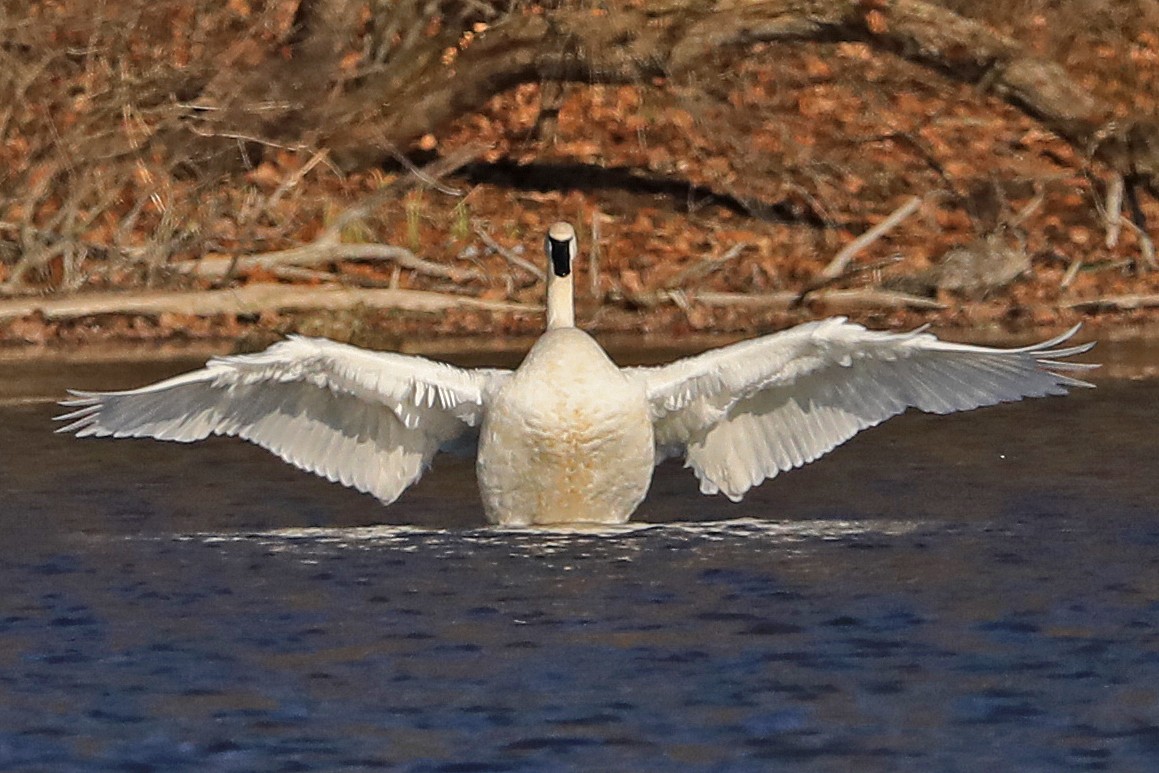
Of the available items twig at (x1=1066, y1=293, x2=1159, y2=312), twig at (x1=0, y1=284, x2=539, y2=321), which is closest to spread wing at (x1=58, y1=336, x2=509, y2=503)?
twig at (x1=0, y1=284, x2=539, y2=321)

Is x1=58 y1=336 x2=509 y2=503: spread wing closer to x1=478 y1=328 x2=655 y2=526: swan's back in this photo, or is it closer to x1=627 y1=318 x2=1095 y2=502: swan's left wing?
x1=478 y1=328 x2=655 y2=526: swan's back

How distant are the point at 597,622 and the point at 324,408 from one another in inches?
90.6

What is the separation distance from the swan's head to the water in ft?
4.08

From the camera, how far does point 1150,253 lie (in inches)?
763

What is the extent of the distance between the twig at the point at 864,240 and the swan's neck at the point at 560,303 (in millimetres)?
7081

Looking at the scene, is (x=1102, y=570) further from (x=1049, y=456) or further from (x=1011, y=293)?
(x=1011, y=293)

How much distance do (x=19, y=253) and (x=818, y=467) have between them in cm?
775

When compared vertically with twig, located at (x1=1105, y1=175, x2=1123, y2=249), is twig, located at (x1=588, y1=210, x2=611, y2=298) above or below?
below

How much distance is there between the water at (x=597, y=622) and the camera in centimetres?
765

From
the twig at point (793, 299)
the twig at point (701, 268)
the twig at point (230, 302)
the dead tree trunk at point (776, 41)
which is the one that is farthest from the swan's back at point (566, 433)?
the dead tree trunk at point (776, 41)

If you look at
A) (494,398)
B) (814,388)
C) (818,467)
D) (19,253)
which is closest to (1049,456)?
(818,467)

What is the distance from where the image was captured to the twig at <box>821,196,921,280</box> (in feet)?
61.4

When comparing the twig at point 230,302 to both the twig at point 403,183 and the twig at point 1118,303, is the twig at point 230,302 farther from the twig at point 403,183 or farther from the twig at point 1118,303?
the twig at point 1118,303

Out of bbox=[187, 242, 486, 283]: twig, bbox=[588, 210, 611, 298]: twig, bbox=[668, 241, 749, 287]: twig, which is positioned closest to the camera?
bbox=[187, 242, 486, 283]: twig
